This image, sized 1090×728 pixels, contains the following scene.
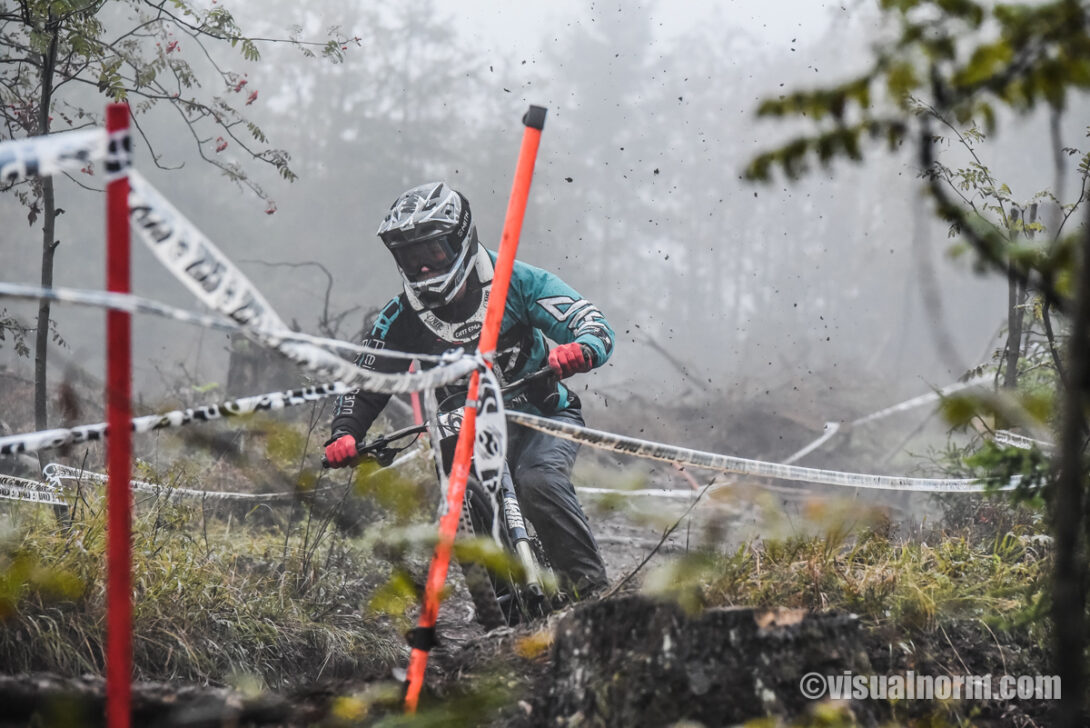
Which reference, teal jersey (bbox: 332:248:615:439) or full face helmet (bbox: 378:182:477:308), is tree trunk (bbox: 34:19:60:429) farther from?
full face helmet (bbox: 378:182:477:308)

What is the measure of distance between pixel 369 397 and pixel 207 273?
2.45 m

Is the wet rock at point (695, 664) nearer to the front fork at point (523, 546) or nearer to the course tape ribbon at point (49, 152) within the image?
the front fork at point (523, 546)

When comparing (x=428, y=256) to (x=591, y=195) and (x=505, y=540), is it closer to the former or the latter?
(x=505, y=540)

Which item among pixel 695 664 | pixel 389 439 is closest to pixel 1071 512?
pixel 695 664

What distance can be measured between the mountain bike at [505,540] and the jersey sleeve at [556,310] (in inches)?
19.7

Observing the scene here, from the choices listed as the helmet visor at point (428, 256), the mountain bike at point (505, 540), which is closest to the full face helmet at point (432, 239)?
the helmet visor at point (428, 256)

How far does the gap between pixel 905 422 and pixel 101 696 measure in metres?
21.2

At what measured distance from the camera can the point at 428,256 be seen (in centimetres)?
448

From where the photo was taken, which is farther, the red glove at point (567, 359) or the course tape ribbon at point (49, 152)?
the red glove at point (567, 359)

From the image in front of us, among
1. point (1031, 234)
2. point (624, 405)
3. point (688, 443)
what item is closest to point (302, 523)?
point (1031, 234)

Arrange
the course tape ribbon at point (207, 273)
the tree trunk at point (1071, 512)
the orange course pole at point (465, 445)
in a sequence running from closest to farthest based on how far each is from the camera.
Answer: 1. the tree trunk at point (1071, 512)
2. the course tape ribbon at point (207, 273)
3. the orange course pole at point (465, 445)

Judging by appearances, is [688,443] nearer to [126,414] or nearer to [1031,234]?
[1031,234]

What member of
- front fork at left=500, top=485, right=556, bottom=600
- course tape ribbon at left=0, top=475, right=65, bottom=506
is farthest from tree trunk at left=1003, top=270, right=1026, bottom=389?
course tape ribbon at left=0, top=475, right=65, bottom=506

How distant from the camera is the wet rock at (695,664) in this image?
A: 2467 millimetres
